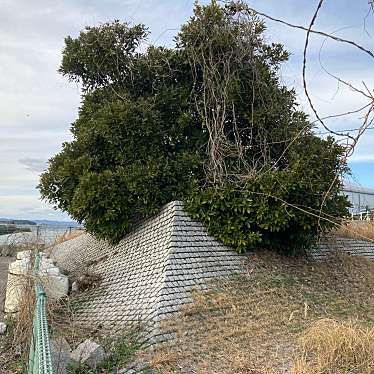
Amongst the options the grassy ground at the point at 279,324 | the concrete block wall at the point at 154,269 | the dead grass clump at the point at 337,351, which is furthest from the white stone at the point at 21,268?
the dead grass clump at the point at 337,351

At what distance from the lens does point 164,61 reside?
30.9 feet

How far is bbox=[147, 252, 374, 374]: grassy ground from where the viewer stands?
490 cm

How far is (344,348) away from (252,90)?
5645 mm

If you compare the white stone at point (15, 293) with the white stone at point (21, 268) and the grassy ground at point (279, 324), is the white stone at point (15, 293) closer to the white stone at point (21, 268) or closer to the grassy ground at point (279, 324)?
the white stone at point (21, 268)

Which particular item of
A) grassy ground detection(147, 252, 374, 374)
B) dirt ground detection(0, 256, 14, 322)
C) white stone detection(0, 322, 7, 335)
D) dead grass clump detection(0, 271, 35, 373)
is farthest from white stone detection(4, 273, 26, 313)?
grassy ground detection(147, 252, 374, 374)

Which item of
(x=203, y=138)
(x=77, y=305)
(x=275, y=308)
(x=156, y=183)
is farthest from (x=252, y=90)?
(x=77, y=305)

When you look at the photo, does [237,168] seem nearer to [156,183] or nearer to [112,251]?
[156,183]

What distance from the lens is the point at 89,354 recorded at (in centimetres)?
509

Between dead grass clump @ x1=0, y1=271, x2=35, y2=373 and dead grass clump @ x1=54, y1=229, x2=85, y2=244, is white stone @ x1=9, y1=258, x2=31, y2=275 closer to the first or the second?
dead grass clump @ x1=0, y1=271, x2=35, y2=373

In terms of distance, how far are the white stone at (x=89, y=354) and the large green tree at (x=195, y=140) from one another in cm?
345

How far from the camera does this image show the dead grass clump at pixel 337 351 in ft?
15.3

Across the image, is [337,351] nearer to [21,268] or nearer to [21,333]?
[21,333]

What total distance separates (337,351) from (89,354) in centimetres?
250

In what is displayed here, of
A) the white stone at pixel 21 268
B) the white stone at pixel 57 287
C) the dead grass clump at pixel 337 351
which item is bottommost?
the dead grass clump at pixel 337 351
